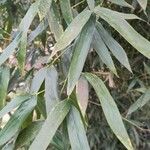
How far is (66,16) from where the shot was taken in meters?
1.03

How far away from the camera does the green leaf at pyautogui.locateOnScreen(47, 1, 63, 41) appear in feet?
3.34

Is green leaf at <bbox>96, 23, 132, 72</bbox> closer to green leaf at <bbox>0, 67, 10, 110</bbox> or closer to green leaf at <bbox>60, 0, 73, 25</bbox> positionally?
green leaf at <bbox>60, 0, 73, 25</bbox>

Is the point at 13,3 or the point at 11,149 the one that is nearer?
the point at 11,149

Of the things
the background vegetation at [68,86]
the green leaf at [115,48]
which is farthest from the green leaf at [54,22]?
the green leaf at [115,48]

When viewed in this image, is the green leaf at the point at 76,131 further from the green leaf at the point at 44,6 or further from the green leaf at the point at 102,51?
the green leaf at the point at 44,6

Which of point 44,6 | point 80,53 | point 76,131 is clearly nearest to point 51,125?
point 76,131

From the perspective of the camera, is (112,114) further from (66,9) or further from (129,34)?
(66,9)

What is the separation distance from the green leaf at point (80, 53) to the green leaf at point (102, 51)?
0.08 feet

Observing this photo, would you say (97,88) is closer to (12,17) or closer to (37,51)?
(37,51)

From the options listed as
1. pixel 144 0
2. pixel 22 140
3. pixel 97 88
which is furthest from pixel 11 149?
pixel 144 0

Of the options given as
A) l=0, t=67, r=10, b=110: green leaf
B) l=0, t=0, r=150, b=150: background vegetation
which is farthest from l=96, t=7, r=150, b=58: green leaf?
l=0, t=67, r=10, b=110: green leaf

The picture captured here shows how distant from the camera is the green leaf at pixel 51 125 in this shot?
800 mm

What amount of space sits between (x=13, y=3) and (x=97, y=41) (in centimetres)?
78

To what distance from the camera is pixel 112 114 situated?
2.73 feet
